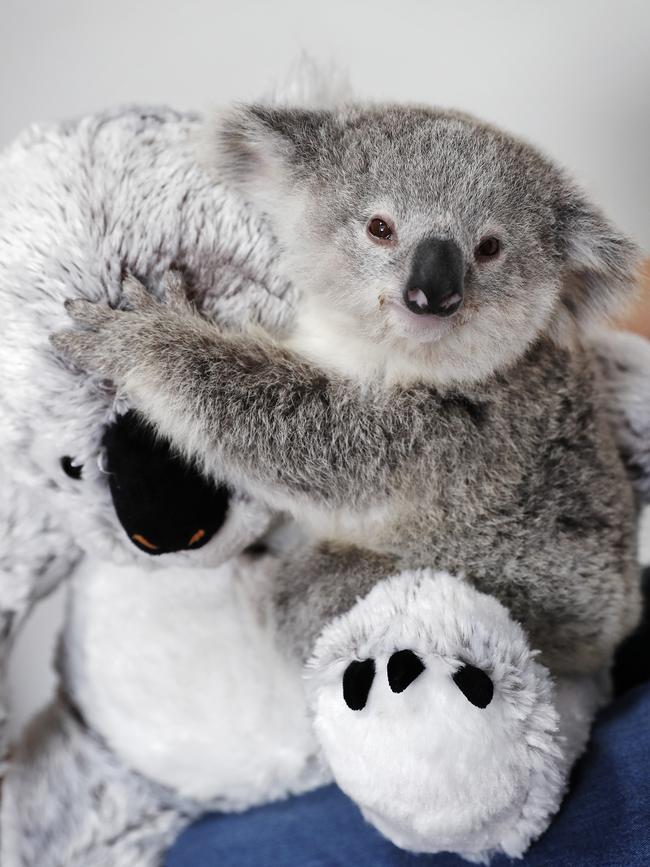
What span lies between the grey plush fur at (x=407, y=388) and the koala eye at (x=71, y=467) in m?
0.10

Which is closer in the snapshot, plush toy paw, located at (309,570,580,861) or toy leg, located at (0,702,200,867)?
plush toy paw, located at (309,570,580,861)

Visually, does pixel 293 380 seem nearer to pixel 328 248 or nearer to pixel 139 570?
pixel 328 248

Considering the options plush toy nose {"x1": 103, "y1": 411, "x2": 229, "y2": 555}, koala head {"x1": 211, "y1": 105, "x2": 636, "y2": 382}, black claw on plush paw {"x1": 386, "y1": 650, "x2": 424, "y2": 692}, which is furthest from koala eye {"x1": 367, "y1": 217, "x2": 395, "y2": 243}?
black claw on plush paw {"x1": 386, "y1": 650, "x2": 424, "y2": 692}

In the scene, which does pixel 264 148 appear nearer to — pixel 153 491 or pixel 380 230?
pixel 380 230

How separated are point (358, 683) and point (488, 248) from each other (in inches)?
17.2

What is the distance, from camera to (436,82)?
1686 mm

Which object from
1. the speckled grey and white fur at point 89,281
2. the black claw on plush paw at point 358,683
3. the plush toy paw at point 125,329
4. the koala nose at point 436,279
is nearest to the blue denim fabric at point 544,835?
the speckled grey and white fur at point 89,281

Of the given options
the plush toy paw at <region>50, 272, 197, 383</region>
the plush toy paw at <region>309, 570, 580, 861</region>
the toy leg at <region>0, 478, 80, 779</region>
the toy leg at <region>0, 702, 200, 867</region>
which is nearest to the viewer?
the plush toy paw at <region>309, 570, 580, 861</region>

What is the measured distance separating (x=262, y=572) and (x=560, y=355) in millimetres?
436

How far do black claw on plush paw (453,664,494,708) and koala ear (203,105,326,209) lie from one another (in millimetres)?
517

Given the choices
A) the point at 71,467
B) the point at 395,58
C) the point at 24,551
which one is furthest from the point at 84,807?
→ the point at 395,58

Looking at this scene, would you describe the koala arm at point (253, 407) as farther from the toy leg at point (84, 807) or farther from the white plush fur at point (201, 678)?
the toy leg at point (84, 807)

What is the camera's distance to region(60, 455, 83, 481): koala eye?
0.84 meters

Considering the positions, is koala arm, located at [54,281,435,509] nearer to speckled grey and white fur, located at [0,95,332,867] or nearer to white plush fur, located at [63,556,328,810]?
speckled grey and white fur, located at [0,95,332,867]
